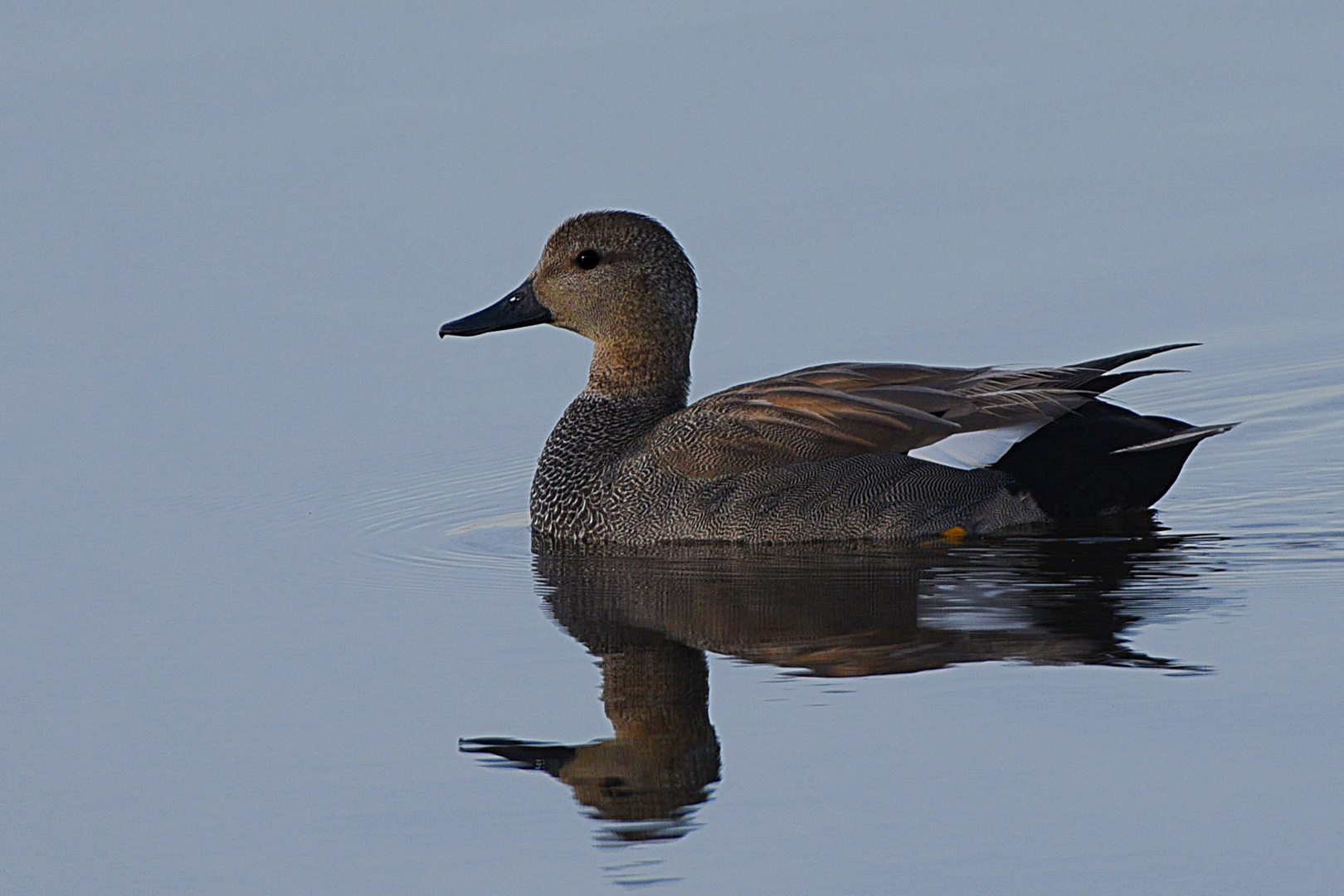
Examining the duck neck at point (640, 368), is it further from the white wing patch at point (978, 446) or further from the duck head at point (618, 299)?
the white wing patch at point (978, 446)

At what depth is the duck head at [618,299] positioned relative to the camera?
10.5 meters

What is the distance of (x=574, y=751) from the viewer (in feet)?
23.7

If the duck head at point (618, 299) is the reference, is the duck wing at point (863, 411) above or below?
below

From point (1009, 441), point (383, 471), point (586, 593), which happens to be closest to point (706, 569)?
point (586, 593)

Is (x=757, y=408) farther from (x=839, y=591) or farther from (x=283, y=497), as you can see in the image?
(x=283, y=497)

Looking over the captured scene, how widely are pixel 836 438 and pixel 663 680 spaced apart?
208 centimetres

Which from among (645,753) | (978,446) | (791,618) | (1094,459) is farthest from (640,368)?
(645,753)

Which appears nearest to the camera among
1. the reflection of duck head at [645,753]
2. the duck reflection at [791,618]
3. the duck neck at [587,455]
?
the reflection of duck head at [645,753]

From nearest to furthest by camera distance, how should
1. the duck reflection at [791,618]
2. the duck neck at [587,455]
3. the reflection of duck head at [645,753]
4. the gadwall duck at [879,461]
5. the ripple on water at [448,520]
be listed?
the reflection of duck head at [645,753], the duck reflection at [791,618], the gadwall duck at [879,461], the ripple on water at [448,520], the duck neck at [587,455]

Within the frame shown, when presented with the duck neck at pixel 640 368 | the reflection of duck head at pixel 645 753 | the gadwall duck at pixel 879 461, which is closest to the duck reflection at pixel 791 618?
the reflection of duck head at pixel 645 753

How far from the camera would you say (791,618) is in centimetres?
855

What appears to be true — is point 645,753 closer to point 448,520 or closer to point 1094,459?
point 1094,459

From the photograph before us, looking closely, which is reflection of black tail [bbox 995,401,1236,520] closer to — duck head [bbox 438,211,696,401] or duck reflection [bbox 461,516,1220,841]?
duck reflection [bbox 461,516,1220,841]

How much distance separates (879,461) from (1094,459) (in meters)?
0.85
